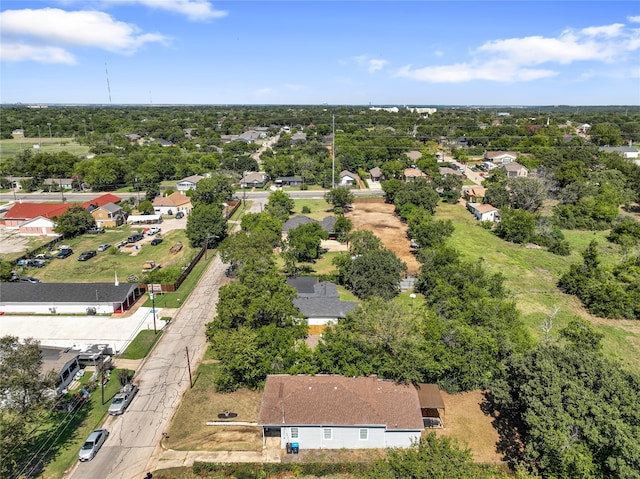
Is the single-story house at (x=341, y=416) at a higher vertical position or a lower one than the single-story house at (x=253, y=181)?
lower

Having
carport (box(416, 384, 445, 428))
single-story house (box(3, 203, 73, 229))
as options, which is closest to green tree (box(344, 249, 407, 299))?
carport (box(416, 384, 445, 428))

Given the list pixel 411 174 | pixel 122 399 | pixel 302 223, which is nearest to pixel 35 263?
pixel 122 399

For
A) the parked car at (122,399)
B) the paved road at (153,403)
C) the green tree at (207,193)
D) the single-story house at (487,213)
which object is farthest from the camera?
the single-story house at (487,213)

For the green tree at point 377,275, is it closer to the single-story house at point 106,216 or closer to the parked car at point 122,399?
the parked car at point 122,399

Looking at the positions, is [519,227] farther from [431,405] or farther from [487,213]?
[431,405]

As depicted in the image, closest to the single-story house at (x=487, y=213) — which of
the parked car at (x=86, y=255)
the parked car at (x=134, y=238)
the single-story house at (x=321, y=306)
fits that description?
the single-story house at (x=321, y=306)

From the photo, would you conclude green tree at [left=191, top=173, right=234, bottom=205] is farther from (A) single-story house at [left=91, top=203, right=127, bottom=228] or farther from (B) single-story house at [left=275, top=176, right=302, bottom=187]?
(B) single-story house at [left=275, top=176, right=302, bottom=187]

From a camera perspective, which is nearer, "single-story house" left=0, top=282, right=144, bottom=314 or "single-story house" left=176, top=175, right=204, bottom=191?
"single-story house" left=0, top=282, right=144, bottom=314
